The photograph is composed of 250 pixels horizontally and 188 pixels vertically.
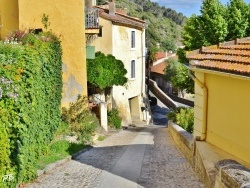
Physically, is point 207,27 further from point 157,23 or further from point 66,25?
point 157,23

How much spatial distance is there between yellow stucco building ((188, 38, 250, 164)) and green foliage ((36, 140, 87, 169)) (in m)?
4.68

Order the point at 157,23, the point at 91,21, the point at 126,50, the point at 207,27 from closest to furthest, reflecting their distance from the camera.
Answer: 1. the point at 91,21
2. the point at 207,27
3. the point at 126,50
4. the point at 157,23

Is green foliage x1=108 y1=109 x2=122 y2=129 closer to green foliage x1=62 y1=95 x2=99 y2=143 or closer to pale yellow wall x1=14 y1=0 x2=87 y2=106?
green foliage x1=62 y1=95 x2=99 y2=143

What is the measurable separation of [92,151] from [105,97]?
11.9 m

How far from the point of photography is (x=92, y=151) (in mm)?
16625

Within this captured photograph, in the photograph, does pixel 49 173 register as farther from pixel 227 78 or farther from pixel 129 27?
pixel 129 27

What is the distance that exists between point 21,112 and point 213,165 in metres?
4.69

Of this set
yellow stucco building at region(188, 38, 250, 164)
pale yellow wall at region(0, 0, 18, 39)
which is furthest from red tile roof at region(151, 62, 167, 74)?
yellow stucco building at region(188, 38, 250, 164)

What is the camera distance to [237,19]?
27406 millimetres

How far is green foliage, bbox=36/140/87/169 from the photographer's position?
41.4ft

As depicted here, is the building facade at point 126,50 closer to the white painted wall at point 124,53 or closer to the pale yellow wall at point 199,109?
the white painted wall at point 124,53

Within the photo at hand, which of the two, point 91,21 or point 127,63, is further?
point 127,63

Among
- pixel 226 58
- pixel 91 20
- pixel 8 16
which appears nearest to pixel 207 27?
pixel 91 20

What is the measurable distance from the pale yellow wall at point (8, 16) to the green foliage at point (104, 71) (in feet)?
17.2
